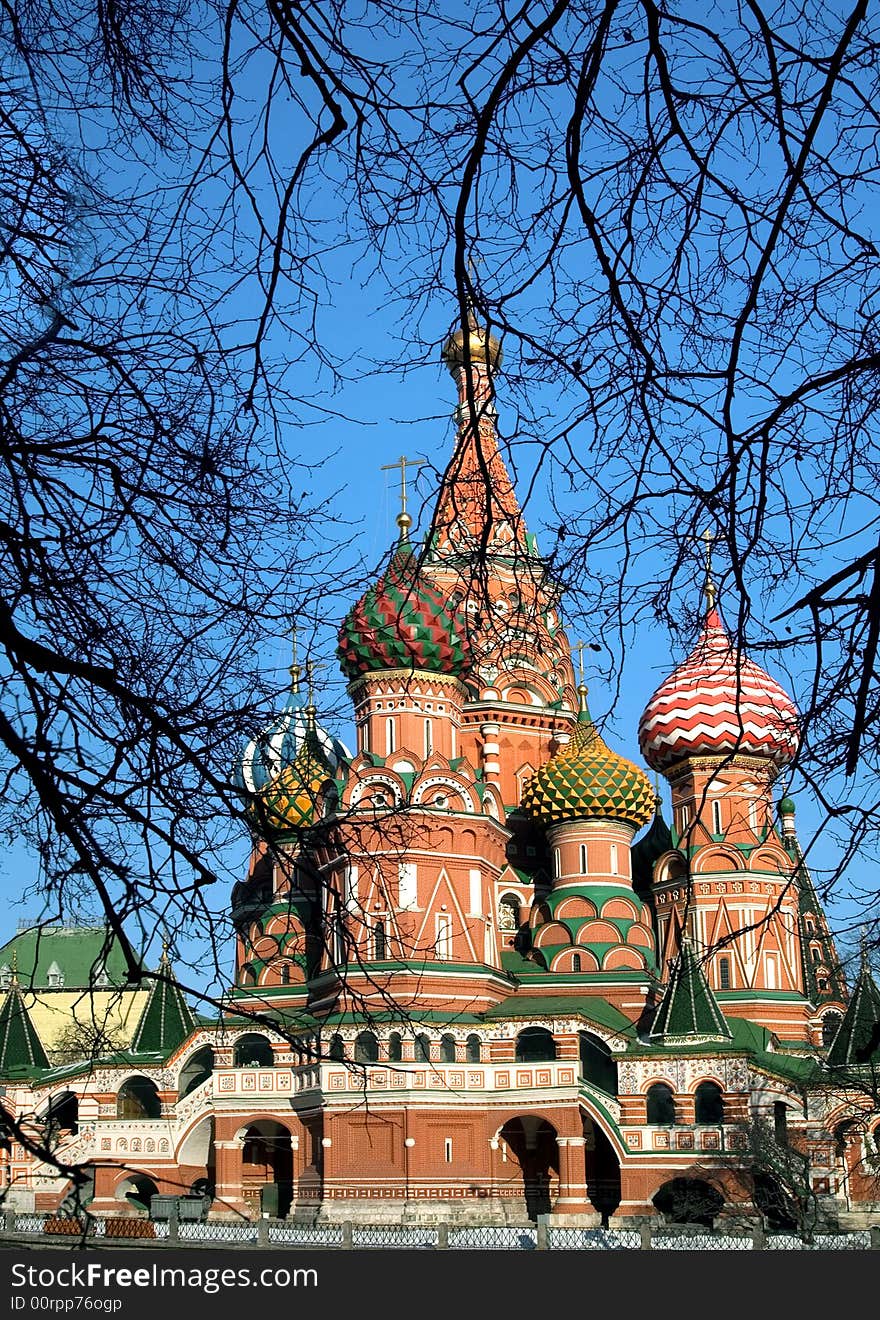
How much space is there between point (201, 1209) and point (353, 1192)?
97.2 inches

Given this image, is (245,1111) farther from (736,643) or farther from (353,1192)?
(736,643)

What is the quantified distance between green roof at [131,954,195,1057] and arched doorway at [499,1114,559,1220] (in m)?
6.85

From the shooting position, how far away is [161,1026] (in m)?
31.1

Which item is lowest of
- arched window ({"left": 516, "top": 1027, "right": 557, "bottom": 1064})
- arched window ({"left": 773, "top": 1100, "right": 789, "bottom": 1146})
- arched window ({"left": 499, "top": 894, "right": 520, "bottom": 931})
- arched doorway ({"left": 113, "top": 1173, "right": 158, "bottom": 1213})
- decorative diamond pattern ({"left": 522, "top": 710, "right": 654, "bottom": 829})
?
arched doorway ({"left": 113, "top": 1173, "right": 158, "bottom": 1213})

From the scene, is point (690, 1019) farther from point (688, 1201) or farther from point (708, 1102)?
point (688, 1201)

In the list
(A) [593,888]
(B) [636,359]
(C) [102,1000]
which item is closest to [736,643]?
(B) [636,359]

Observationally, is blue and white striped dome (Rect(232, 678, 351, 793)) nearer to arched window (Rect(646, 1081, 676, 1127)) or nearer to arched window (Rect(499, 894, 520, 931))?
arched window (Rect(646, 1081, 676, 1127))

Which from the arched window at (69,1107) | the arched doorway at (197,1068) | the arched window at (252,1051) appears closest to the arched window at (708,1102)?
the arched window at (252,1051)

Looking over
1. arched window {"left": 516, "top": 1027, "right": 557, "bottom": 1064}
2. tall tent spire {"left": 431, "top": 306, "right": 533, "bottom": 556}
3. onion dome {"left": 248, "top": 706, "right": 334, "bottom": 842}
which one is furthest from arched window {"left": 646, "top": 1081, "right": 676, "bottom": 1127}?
tall tent spire {"left": 431, "top": 306, "right": 533, "bottom": 556}

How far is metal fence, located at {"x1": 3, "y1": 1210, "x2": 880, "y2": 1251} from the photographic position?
58.5 feet

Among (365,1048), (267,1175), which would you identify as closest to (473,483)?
(365,1048)

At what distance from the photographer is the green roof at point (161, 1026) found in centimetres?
3088

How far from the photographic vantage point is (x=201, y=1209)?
2455 centimetres

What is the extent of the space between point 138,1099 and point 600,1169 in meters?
8.93
